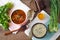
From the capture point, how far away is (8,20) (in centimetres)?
128

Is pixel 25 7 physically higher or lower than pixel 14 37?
higher

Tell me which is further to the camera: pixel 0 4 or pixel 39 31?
pixel 0 4

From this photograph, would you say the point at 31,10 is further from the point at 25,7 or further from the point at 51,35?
the point at 51,35

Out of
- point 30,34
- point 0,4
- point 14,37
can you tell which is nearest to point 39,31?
point 30,34

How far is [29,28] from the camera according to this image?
4.07ft

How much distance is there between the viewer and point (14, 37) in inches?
49.4

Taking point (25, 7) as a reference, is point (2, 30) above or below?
below

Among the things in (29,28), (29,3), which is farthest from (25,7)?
(29,28)

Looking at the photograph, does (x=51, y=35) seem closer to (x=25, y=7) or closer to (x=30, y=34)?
(x=30, y=34)

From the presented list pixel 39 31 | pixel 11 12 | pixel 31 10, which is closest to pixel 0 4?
pixel 11 12

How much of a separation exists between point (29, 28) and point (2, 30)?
16cm

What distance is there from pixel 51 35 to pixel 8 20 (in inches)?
10.6

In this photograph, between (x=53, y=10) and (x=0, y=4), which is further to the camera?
(x=0, y=4)

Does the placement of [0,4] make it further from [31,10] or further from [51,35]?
[51,35]
